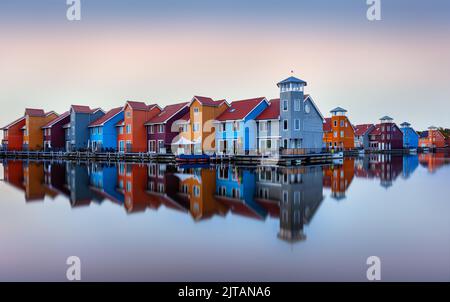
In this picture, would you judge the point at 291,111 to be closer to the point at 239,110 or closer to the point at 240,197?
the point at 239,110

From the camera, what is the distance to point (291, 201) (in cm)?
1664

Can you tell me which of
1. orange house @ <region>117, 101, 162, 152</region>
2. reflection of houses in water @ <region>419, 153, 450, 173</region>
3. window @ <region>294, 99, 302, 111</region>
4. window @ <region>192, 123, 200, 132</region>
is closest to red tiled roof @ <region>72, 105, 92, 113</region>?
orange house @ <region>117, 101, 162, 152</region>

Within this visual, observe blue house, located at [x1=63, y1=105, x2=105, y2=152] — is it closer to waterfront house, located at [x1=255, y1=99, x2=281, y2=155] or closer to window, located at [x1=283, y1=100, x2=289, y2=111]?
waterfront house, located at [x1=255, y1=99, x2=281, y2=155]

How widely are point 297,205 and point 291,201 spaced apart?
3.52ft

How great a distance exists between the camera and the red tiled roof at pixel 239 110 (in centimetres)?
4762

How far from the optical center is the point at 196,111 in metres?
50.7

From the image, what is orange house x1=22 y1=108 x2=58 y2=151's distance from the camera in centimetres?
7306

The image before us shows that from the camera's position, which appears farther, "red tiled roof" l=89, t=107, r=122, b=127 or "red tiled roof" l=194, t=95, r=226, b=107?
"red tiled roof" l=89, t=107, r=122, b=127

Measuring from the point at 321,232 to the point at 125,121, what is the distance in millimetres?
51813

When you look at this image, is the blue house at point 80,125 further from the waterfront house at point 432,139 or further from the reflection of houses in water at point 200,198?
the waterfront house at point 432,139

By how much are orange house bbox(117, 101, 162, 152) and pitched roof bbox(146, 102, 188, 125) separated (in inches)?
52.1

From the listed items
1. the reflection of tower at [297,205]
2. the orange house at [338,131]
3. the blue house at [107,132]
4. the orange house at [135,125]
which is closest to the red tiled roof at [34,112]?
the blue house at [107,132]

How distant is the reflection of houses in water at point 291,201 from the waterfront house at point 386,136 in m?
78.6
